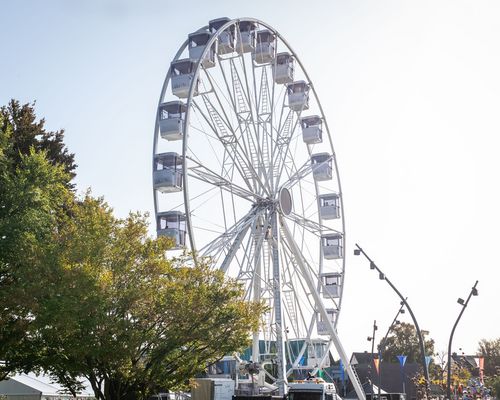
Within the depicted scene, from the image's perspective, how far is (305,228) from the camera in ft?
135

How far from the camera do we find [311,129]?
45531mm

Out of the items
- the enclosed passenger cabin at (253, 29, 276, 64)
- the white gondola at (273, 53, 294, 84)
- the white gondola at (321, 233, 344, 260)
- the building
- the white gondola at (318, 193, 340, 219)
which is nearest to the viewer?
the building

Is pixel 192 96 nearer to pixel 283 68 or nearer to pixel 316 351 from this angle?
pixel 283 68

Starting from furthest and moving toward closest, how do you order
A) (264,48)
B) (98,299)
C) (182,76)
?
(264,48) < (182,76) < (98,299)

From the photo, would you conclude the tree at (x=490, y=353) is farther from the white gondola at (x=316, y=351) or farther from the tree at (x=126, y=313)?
the tree at (x=126, y=313)

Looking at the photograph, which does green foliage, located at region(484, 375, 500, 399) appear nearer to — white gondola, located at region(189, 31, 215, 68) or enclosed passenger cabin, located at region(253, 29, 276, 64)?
enclosed passenger cabin, located at region(253, 29, 276, 64)

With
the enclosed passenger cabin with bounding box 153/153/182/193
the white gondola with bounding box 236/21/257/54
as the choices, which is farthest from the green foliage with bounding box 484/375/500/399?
the enclosed passenger cabin with bounding box 153/153/182/193

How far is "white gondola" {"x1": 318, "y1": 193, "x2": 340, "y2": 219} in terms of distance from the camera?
4522 centimetres

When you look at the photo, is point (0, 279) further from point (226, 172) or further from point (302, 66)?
point (302, 66)

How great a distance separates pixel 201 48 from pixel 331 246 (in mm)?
14243

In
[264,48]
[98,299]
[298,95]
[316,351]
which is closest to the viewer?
[98,299]

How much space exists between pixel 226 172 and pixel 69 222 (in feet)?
41.7

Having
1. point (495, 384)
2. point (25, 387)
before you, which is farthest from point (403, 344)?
point (25, 387)

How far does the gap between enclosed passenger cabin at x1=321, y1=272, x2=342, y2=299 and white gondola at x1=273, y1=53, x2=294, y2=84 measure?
11.4m
